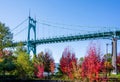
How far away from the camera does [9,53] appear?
5069 cm

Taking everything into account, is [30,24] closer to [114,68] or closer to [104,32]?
[104,32]

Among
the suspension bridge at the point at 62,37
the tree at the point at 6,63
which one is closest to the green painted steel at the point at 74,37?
the suspension bridge at the point at 62,37

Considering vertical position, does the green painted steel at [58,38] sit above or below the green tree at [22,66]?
above

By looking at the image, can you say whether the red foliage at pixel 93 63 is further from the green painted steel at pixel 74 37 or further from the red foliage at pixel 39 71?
the green painted steel at pixel 74 37

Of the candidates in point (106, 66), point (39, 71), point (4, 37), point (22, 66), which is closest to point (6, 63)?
point (22, 66)

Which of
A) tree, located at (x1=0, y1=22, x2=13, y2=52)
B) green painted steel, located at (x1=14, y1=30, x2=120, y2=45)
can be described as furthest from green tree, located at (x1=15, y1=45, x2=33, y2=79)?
green painted steel, located at (x1=14, y1=30, x2=120, y2=45)

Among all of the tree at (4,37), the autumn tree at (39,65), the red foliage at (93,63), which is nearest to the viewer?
the red foliage at (93,63)

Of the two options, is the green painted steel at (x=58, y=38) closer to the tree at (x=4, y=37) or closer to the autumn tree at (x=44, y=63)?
the autumn tree at (x=44, y=63)

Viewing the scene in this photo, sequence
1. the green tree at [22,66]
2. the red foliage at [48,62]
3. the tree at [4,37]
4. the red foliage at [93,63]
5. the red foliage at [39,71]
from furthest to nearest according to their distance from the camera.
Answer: the red foliage at [48,62], the red foliage at [39,71], the green tree at [22,66], the tree at [4,37], the red foliage at [93,63]

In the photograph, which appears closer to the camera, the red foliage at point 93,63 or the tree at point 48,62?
the red foliage at point 93,63

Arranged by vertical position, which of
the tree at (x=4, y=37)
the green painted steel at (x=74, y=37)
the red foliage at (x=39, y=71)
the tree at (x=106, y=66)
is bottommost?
the red foliage at (x=39, y=71)

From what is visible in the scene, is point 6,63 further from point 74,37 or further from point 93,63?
point 74,37

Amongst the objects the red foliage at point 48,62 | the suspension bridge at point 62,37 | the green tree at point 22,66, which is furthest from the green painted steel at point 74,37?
the green tree at point 22,66

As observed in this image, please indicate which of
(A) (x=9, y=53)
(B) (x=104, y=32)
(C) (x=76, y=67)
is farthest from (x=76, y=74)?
(B) (x=104, y=32)
